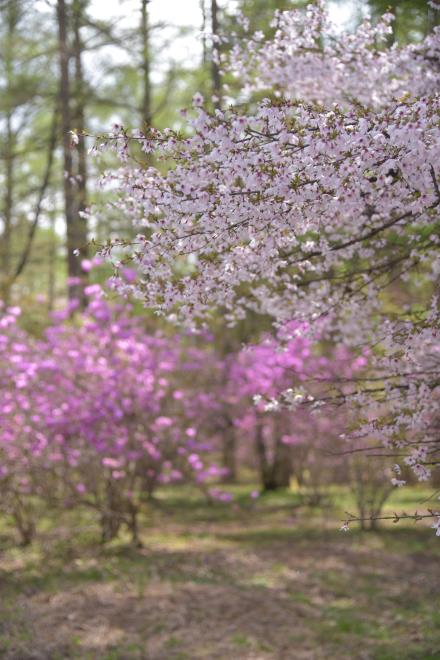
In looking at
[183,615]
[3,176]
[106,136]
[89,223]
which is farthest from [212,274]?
[3,176]

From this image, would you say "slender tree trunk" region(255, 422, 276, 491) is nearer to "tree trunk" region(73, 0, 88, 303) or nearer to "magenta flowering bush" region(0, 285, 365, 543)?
"tree trunk" region(73, 0, 88, 303)

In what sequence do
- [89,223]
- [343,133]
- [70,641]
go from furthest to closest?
[89,223]
[70,641]
[343,133]

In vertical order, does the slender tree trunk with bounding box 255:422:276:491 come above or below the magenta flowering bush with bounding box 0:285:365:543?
below

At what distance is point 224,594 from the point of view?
25.3 feet

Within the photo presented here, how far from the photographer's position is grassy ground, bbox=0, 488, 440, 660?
6.20 metres

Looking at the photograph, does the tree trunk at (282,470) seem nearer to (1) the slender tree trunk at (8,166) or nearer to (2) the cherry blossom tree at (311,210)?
(1) the slender tree trunk at (8,166)

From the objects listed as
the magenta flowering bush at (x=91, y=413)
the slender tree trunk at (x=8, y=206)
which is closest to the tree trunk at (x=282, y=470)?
the magenta flowering bush at (x=91, y=413)

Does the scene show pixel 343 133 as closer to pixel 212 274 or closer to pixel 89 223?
pixel 212 274

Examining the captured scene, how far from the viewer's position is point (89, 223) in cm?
1502

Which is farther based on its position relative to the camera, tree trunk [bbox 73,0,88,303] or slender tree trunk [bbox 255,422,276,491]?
slender tree trunk [bbox 255,422,276,491]

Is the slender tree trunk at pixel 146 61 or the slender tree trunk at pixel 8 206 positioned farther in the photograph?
the slender tree trunk at pixel 8 206

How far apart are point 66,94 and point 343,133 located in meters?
10.3

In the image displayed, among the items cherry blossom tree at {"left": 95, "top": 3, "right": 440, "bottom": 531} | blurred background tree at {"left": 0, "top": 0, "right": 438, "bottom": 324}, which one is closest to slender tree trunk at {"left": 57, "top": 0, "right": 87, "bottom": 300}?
blurred background tree at {"left": 0, "top": 0, "right": 438, "bottom": 324}

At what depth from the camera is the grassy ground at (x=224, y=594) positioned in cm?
620
